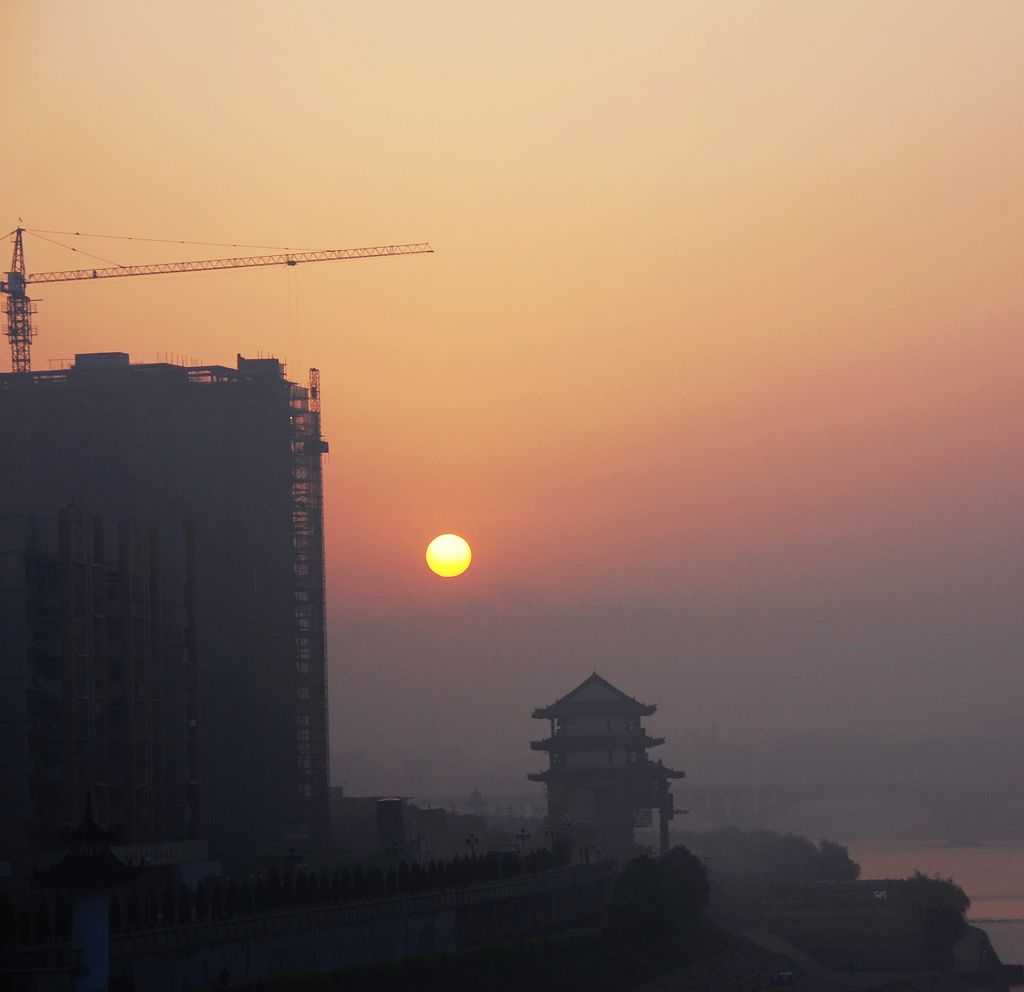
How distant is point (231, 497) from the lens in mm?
112500

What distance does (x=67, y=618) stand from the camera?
69.1 metres

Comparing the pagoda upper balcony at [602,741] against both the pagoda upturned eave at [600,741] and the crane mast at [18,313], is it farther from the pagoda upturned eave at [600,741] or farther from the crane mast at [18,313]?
the crane mast at [18,313]

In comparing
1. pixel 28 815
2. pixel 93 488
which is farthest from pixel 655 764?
pixel 28 815

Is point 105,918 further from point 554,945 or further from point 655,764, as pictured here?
point 655,764

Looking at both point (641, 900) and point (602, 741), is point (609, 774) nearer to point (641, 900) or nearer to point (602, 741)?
point (602, 741)

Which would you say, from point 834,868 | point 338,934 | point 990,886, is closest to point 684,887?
point 338,934

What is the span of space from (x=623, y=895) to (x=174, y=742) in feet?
71.2

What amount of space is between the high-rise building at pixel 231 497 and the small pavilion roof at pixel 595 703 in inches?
563

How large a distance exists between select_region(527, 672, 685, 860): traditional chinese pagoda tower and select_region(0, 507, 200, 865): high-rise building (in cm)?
3472

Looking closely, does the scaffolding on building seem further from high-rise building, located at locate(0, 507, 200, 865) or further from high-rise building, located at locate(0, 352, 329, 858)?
high-rise building, located at locate(0, 507, 200, 865)

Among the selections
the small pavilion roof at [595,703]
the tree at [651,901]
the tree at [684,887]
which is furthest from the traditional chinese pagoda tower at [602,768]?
the tree at [651,901]

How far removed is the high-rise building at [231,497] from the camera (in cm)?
10656

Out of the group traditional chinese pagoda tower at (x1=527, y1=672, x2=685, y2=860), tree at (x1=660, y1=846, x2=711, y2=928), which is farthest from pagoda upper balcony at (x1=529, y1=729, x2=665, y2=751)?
tree at (x1=660, y1=846, x2=711, y2=928)

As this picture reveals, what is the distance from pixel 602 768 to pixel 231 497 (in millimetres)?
27826
